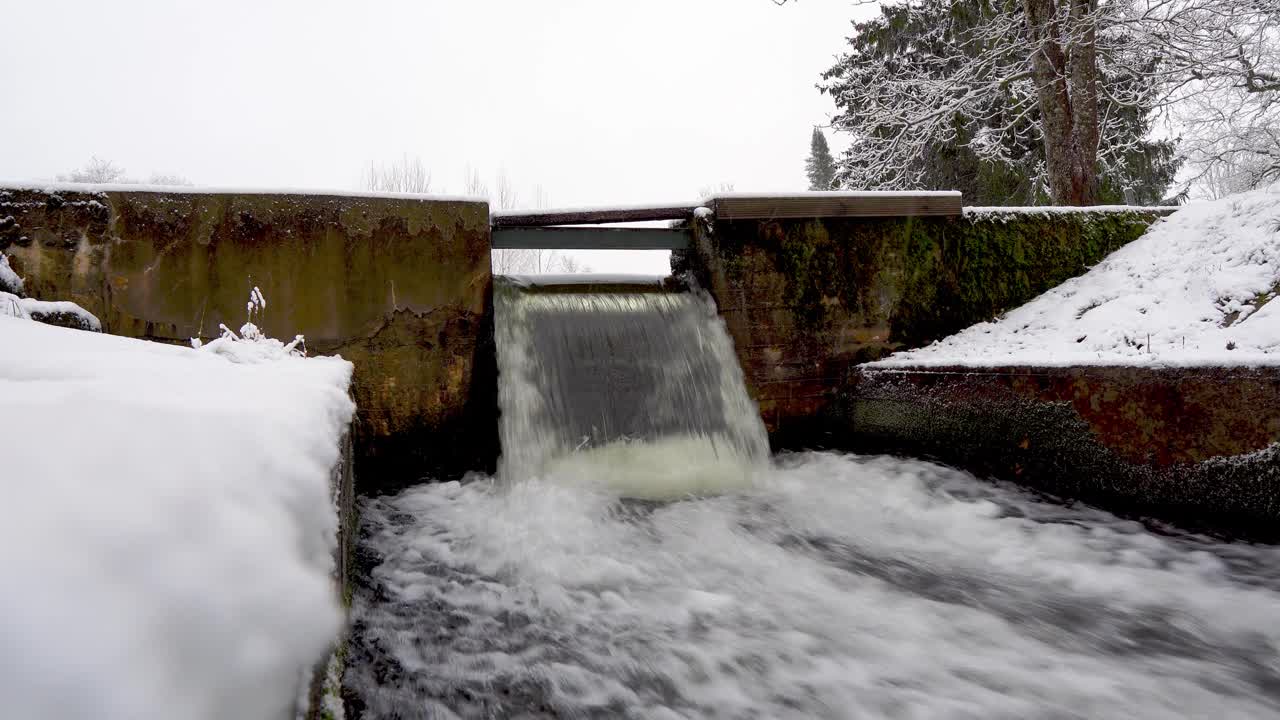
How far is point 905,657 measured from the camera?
2516mm

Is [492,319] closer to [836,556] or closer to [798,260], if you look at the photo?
[798,260]

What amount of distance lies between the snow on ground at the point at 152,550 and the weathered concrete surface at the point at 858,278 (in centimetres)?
504

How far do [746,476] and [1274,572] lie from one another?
3.09 metres

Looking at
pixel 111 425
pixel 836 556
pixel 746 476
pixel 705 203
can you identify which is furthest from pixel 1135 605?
pixel 705 203

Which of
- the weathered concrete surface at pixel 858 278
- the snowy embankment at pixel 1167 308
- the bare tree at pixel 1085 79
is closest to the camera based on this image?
the snowy embankment at pixel 1167 308

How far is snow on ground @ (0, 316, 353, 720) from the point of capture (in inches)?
21.4

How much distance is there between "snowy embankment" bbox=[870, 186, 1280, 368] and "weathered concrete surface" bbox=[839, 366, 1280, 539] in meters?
0.13

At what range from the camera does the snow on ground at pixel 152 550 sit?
0.54m

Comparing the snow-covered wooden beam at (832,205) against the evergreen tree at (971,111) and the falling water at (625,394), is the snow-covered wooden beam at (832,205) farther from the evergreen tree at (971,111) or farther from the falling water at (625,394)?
the evergreen tree at (971,111)

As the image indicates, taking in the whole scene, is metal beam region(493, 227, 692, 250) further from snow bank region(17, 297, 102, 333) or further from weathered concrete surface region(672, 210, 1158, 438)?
snow bank region(17, 297, 102, 333)

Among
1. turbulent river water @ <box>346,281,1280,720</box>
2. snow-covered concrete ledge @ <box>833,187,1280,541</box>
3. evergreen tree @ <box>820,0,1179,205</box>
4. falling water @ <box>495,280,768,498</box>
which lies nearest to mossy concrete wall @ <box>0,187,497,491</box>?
falling water @ <box>495,280,768,498</box>

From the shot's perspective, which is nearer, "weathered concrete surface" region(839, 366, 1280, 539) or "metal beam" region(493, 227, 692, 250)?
"weathered concrete surface" region(839, 366, 1280, 539)

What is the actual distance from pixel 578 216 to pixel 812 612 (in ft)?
13.0

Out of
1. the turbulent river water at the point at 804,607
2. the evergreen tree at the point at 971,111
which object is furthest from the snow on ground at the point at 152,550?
→ the evergreen tree at the point at 971,111
